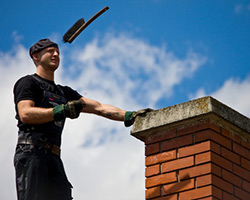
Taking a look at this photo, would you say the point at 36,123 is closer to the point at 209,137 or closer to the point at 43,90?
the point at 43,90

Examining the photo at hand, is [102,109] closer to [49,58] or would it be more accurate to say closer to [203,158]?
[49,58]

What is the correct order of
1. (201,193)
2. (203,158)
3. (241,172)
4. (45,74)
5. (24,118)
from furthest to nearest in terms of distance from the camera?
1. (45,74)
2. (24,118)
3. (241,172)
4. (203,158)
5. (201,193)

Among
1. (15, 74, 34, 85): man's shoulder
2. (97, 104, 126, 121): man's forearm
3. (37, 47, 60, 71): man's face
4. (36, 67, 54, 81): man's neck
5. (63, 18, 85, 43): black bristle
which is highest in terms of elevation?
(63, 18, 85, 43): black bristle

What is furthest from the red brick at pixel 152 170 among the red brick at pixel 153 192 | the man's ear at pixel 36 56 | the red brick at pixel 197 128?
the man's ear at pixel 36 56

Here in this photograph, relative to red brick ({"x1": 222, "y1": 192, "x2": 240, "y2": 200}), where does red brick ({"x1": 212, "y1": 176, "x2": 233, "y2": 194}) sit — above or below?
above

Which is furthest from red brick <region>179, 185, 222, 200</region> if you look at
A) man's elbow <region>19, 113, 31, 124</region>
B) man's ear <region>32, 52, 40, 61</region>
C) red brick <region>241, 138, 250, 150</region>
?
man's ear <region>32, 52, 40, 61</region>

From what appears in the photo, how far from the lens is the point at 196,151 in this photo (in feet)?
13.6

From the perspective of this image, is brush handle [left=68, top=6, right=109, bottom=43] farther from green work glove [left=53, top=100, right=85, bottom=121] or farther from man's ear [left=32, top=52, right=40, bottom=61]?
green work glove [left=53, top=100, right=85, bottom=121]

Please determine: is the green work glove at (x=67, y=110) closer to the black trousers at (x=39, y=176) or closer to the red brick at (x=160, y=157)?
the black trousers at (x=39, y=176)

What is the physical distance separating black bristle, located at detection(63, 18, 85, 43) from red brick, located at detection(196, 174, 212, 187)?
2289 mm

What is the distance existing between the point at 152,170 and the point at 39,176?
984 millimetres

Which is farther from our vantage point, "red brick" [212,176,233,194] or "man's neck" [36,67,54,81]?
"man's neck" [36,67,54,81]

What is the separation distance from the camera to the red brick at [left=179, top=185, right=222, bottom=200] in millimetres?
3920

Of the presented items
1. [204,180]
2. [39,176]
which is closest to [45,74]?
[39,176]
